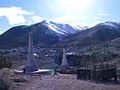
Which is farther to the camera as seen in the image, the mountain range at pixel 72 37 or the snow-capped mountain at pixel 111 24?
the snow-capped mountain at pixel 111 24

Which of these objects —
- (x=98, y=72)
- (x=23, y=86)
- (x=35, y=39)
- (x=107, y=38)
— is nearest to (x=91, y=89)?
(x=23, y=86)

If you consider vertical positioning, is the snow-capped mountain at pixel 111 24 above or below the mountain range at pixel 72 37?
above

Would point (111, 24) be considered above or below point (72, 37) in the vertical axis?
above

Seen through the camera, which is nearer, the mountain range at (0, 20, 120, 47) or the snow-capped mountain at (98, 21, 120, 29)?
the mountain range at (0, 20, 120, 47)

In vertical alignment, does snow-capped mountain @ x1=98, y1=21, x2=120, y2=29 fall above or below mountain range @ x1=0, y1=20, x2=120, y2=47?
above

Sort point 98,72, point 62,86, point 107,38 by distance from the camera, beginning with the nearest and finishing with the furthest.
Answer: point 62,86, point 98,72, point 107,38

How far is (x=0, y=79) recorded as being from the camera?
23578 mm

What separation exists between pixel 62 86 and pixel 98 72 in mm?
7182

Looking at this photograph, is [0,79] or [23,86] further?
[23,86]

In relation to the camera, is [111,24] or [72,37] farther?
[111,24]

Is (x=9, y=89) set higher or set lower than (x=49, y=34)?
lower

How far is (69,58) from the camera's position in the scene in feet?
218

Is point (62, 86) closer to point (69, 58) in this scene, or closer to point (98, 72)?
point (98, 72)

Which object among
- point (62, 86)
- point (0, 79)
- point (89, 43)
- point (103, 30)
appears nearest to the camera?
point (0, 79)
